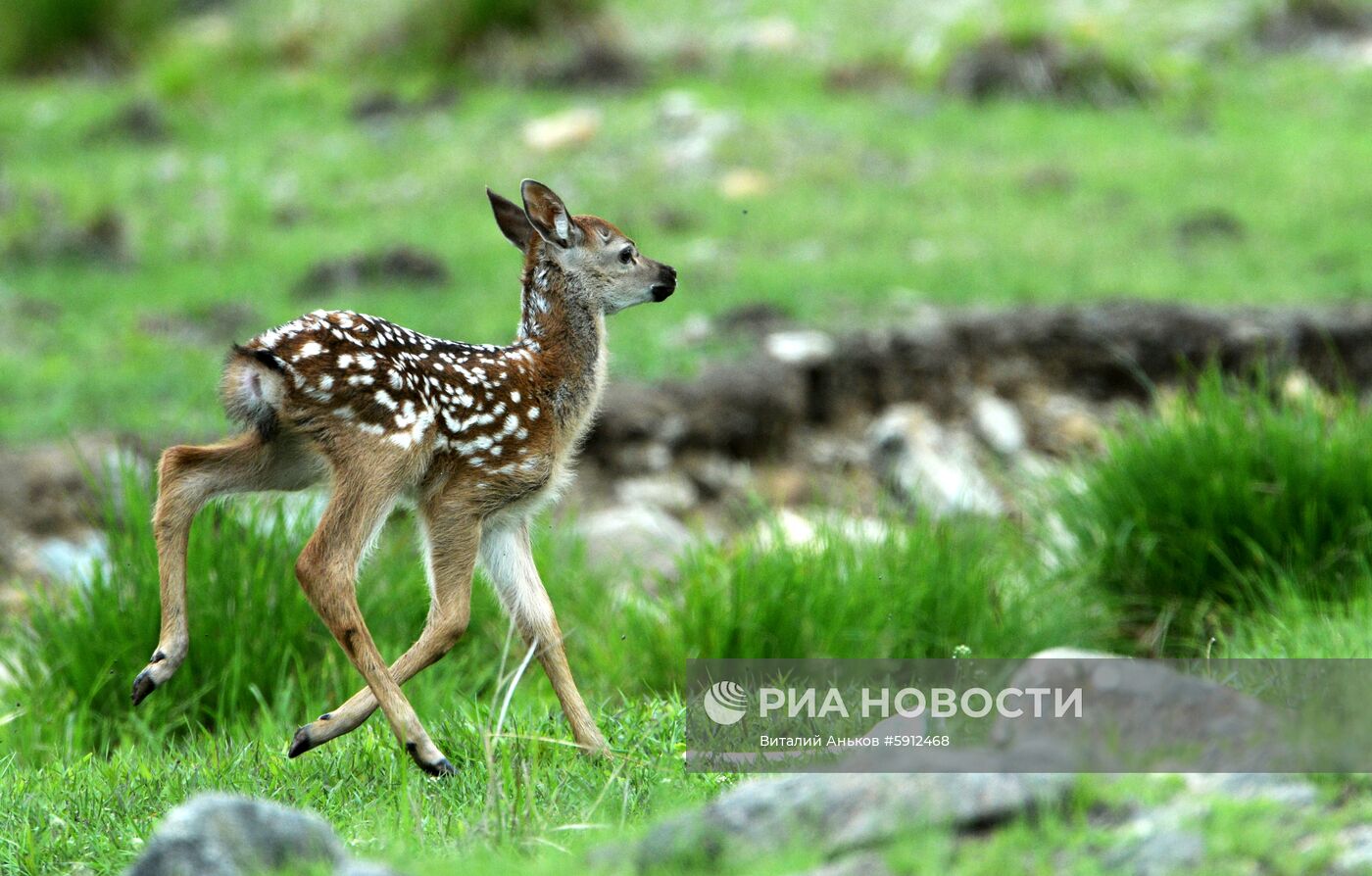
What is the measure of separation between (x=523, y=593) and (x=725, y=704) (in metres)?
0.65

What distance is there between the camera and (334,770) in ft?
14.1

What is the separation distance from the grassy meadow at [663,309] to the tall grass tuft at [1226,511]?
2 cm

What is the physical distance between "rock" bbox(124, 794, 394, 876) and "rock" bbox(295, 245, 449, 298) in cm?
772

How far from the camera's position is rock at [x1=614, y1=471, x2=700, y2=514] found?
8.48 metres

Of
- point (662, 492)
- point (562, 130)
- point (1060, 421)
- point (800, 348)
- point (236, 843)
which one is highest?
point (236, 843)

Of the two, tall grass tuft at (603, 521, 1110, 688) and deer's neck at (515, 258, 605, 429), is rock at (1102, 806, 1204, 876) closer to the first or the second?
deer's neck at (515, 258, 605, 429)

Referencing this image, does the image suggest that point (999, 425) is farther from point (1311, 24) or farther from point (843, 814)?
point (1311, 24)

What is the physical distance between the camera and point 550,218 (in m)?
4.69

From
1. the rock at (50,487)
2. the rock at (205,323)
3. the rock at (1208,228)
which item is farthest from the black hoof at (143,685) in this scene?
the rock at (1208,228)

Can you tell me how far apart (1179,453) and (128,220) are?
856cm

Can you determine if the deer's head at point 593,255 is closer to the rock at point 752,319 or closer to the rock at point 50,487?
the rock at point 50,487

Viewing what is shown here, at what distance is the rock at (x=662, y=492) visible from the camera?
8.48m

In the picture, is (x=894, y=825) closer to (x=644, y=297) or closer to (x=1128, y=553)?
(x=644, y=297)

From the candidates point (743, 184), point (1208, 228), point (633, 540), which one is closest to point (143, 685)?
point (633, 540)
